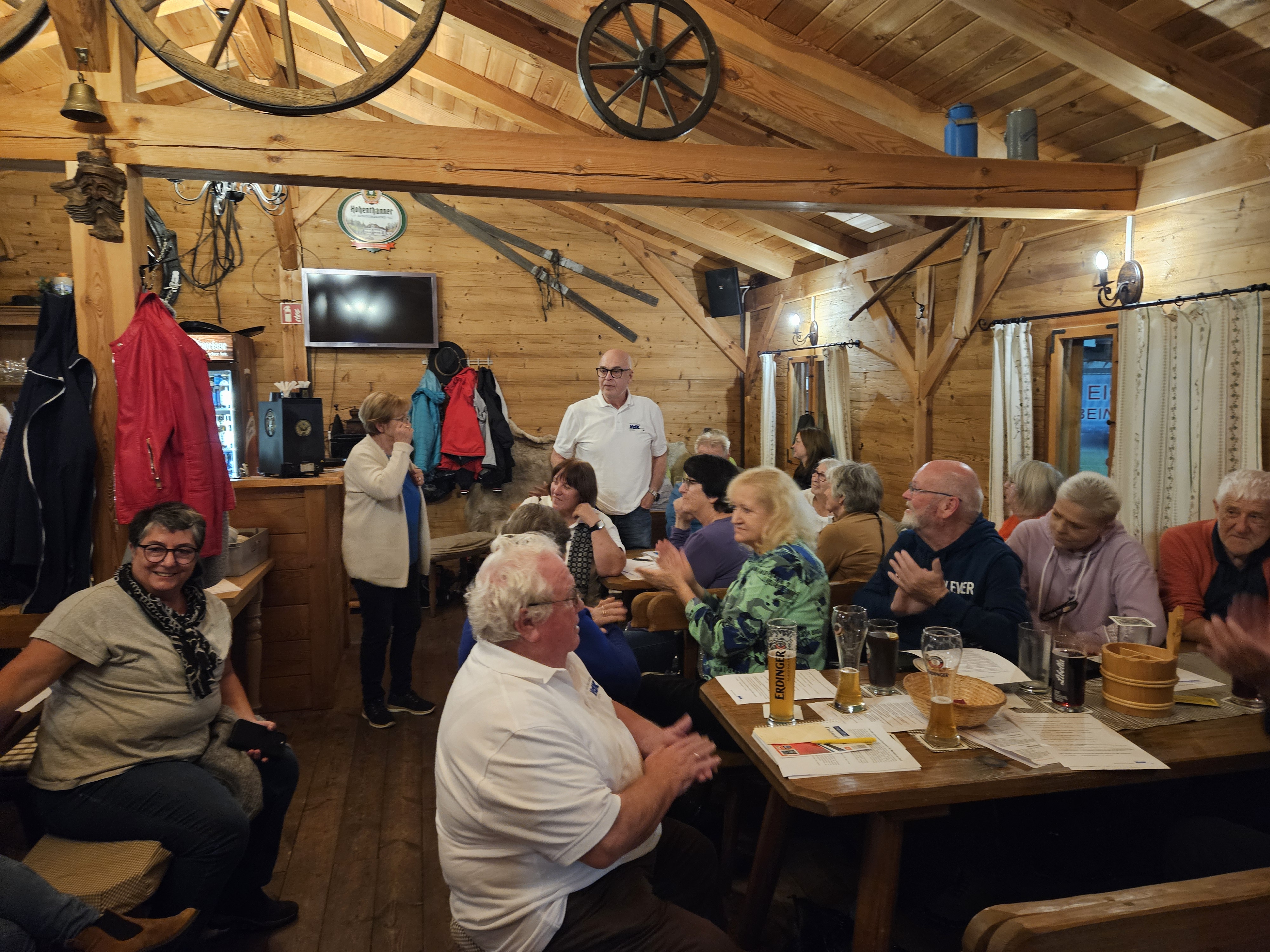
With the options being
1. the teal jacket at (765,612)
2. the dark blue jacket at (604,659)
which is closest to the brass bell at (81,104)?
the dark blue jacket at (604,659)

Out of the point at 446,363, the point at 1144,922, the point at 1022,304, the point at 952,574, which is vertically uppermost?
the point at 1022,304

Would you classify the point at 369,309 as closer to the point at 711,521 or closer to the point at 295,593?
the point at 295,593

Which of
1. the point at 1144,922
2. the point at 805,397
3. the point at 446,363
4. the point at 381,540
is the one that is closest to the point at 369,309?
the point at 446,363

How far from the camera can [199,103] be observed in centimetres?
650

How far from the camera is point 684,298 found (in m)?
7.66

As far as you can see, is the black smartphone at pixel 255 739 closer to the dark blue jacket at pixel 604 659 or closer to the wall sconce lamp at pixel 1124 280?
the dark blue jacket at pixel 604 659

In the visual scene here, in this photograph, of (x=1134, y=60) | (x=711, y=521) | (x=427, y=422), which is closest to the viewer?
(x=1134, y=60)

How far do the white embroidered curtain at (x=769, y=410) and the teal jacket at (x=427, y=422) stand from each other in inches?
117

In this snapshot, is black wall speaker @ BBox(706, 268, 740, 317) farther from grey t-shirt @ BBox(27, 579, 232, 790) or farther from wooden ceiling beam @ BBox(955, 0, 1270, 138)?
grey t-shirt @ BBox(27, 579, 232, 790)

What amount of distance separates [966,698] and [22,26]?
2960 mm

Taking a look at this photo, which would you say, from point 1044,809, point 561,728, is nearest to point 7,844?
point 561,728

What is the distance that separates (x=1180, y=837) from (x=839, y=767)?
92 cm

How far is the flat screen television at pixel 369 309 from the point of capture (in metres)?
6.56

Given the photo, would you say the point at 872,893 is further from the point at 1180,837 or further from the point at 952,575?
the point at 952,575
